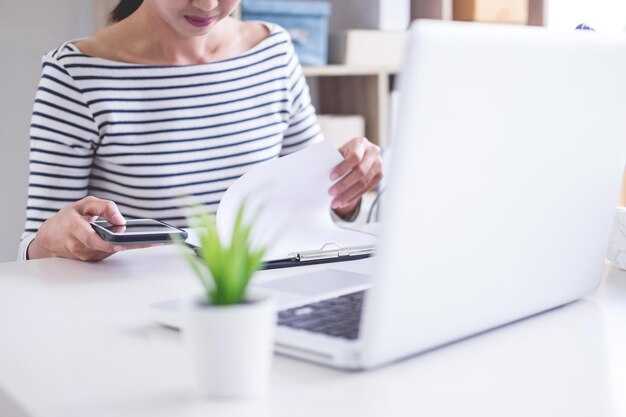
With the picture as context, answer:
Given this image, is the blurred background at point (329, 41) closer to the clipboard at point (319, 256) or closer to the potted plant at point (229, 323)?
the clipboard at point (319, 256)

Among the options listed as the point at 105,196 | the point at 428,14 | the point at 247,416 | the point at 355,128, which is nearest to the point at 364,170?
the point at 105,196

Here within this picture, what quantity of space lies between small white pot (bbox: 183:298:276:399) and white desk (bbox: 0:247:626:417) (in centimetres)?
1

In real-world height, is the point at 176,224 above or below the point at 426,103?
below

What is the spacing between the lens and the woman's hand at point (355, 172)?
123 centimetres

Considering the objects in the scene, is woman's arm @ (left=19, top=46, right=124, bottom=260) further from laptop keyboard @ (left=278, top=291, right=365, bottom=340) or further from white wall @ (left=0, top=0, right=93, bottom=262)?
white wall @ (left=0, top=0, right=93, bottom=262)

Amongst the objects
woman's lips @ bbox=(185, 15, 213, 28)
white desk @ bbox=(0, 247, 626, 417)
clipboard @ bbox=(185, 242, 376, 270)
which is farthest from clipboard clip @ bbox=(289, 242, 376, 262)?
woman's lips @ bbox=(185, 15, 213, 28)

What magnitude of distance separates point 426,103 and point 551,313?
334mm

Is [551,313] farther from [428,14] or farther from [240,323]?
[428,14]

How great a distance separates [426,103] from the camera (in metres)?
0.60

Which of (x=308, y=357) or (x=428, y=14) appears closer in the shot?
(x=308, y=357)

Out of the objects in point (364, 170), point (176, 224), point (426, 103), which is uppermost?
point (426, 103)

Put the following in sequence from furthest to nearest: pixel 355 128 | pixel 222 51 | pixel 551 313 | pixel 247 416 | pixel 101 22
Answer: pixel 355 128 < pixel 101 22 < pixel 222 51 < pixel 551 313 < pixel 247 416

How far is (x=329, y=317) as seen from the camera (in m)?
0.73

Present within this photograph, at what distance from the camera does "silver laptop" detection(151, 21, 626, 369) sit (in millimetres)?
608
